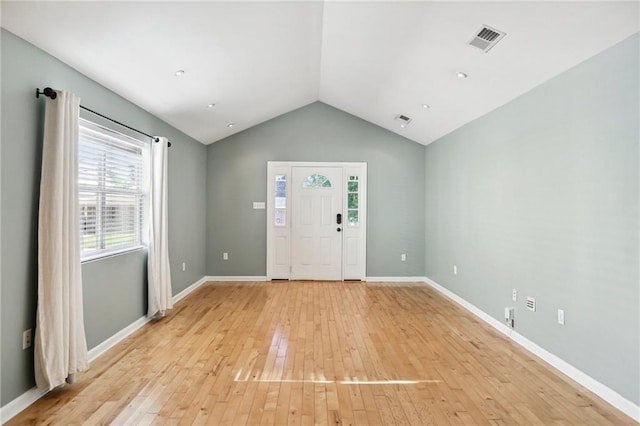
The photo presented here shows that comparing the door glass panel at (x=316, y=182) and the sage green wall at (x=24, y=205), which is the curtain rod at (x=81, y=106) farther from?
the door glass panel at (x=316, y=182)

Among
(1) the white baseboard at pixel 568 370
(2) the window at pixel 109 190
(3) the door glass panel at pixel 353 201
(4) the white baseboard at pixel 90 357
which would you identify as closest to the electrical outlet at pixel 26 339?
(4) the white baseboard at pixel 90 357

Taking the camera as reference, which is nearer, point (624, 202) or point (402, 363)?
point (624, 202)

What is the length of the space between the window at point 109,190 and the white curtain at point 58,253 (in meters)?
0.45

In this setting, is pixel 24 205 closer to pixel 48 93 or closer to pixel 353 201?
pixel 48 93

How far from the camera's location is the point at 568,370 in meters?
2.83

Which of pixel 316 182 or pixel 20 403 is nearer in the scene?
pixel 20 403

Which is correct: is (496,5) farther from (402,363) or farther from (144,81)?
(144,81)

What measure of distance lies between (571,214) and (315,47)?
306 cm

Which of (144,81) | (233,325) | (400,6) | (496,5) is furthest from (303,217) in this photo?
(496,5)

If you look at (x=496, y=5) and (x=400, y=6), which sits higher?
(x=400, y=6)

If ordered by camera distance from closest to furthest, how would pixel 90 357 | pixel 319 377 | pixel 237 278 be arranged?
pixel 319 377, pixel 90 357, pixel 237 278

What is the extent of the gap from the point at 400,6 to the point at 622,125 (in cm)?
184

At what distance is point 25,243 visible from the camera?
234cm

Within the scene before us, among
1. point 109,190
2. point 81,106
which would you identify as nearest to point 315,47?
point 81,106
